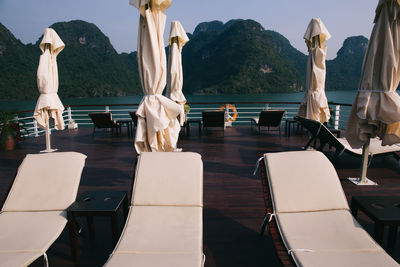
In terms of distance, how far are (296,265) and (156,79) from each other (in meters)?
2.11

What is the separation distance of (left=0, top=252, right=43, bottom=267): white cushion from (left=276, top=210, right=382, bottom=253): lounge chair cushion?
1508mm

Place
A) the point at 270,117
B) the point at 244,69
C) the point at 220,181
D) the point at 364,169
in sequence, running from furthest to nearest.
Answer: the point at 244,69, the point at 270,117, the point at 220,181, the point at 364,169

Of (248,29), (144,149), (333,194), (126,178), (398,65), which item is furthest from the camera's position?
(248,29)

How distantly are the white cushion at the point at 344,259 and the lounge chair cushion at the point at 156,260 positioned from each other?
58cm

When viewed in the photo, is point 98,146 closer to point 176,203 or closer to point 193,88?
point 176,203

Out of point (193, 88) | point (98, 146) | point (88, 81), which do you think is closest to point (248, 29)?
point (193, 88)

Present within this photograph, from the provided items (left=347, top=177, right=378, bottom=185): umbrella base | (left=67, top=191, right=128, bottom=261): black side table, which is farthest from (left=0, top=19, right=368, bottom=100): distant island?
(left=347, top=177, right=378, bottom=185): umbrella base

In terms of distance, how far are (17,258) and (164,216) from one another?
0.89 m

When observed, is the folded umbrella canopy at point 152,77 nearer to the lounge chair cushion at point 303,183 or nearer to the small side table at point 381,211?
the lounge chair cushion at point 303,183

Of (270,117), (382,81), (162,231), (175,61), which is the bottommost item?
(162,231)

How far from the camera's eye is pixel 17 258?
4.38ft

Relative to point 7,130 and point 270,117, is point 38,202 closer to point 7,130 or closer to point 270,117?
point 7,130

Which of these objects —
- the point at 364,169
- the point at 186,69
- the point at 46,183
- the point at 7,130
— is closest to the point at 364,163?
the point at 364,169

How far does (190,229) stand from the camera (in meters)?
1.64
